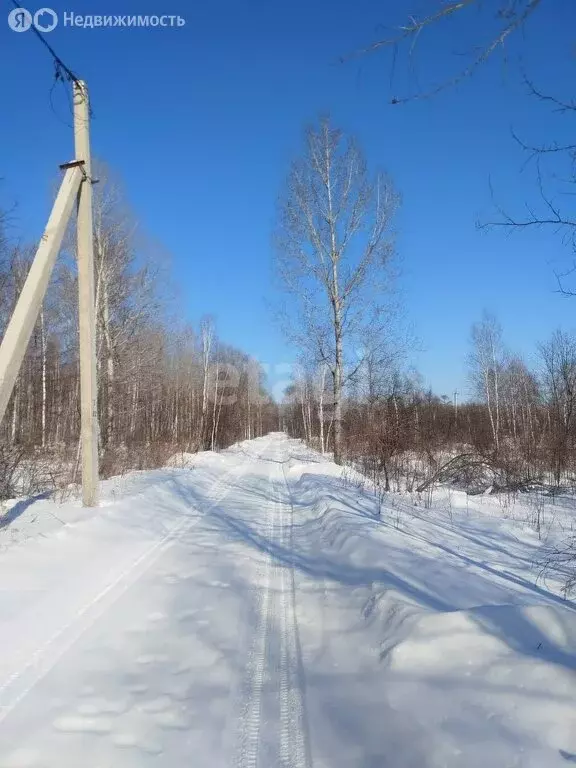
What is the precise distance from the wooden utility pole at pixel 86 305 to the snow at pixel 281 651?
1245 mm

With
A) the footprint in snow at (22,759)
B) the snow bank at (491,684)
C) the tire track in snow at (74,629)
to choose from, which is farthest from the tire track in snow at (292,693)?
the tire track in snow at (74,629)

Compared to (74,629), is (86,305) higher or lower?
higher

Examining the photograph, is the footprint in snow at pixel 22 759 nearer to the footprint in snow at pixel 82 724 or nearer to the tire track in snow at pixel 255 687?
the footprint in snow at pixel 82 724

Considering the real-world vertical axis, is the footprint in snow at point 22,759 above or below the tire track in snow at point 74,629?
above

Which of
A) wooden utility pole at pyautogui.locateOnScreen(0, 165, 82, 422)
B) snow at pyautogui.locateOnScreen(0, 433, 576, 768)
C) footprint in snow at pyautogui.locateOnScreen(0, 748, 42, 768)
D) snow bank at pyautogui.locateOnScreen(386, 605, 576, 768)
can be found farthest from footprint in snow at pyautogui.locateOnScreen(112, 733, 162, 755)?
wooden utility pole at pyautogui.locateOnScreen(0, 165, 82, 422)

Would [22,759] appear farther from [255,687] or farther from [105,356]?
[105,356]

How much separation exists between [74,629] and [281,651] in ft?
5.36

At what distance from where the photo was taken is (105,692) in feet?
9.28

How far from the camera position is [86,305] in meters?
7.85

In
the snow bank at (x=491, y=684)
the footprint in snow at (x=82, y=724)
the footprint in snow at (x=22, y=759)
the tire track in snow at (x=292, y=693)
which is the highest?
the snow bank at (x=491, y=684)

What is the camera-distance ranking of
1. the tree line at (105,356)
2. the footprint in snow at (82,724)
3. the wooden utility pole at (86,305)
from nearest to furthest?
the footprint in snow at (82,724) < the wooden utility pole at (86,305) < the tree line at (105,356)

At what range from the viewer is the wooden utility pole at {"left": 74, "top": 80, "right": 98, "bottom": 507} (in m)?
7.70

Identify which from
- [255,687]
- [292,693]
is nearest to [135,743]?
[255,687]

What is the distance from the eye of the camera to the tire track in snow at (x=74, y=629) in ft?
9.36
